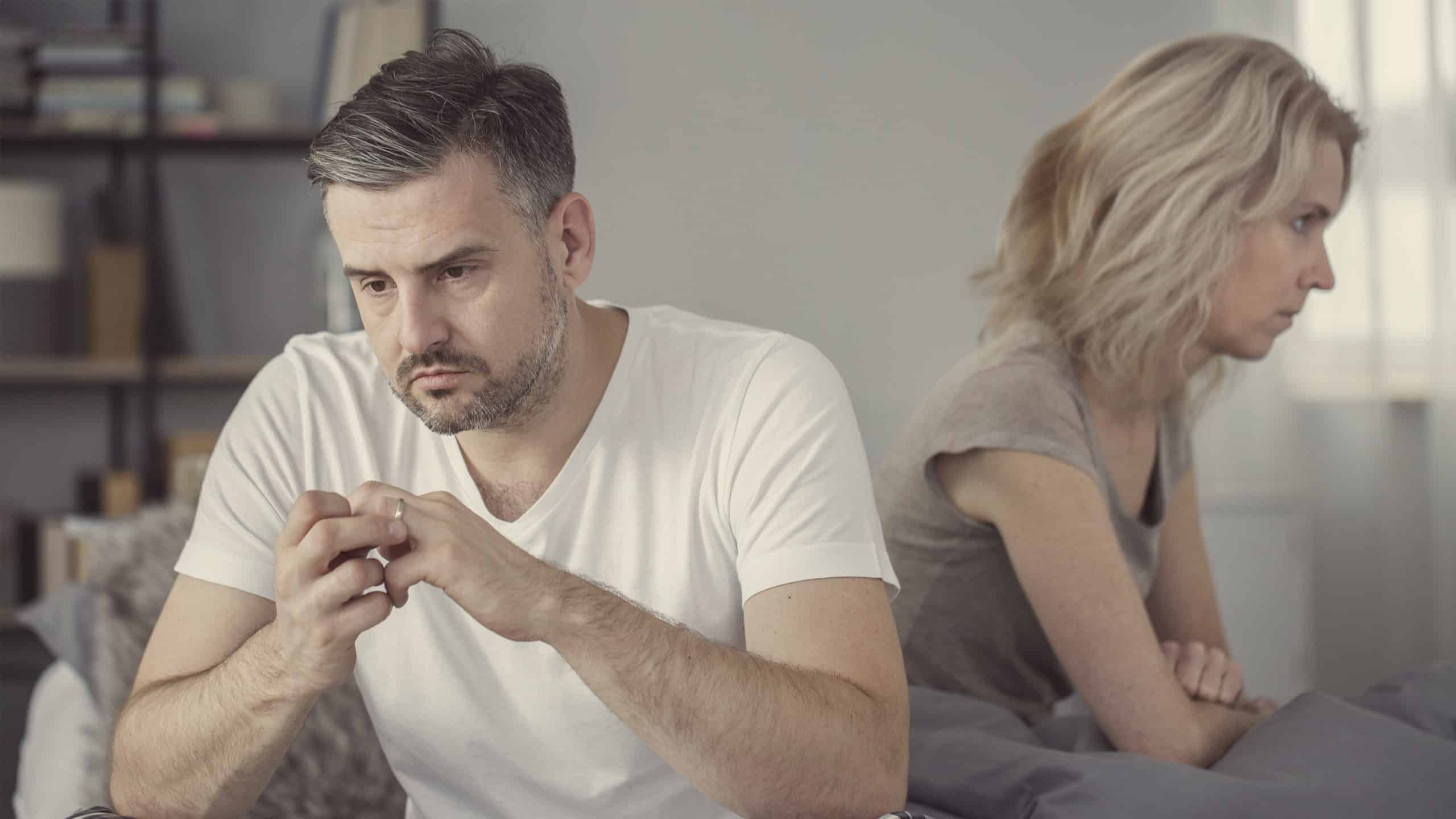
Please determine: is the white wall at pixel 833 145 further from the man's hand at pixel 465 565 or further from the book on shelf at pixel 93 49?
the man's hand at pixel 465 565

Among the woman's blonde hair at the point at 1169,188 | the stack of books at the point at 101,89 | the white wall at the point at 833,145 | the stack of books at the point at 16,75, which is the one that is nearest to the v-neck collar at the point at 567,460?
the woman's blonde hair at the point at 1169,188

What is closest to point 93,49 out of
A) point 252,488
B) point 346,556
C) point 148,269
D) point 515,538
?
point 148,269

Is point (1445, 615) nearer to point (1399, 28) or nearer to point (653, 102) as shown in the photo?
point (1399, 28)

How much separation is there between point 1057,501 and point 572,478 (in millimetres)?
432

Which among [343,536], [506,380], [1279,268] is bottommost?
[343,536]

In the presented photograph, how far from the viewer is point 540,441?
1.08m

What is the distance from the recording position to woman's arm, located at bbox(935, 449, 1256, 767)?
1142 mm

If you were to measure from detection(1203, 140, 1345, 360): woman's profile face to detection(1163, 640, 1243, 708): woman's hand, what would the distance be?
1.06 feet

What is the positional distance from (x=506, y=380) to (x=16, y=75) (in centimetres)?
255

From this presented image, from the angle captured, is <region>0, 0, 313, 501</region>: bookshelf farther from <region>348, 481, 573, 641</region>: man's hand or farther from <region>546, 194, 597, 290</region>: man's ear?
<region>348, 481, 573, 641</region>: man's hand

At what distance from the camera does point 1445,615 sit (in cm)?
228

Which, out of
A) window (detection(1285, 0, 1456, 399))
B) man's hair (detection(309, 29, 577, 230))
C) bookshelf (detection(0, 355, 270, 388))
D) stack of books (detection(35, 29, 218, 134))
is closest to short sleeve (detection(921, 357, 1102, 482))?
man's hair (detection(309, 29, 577, 230))

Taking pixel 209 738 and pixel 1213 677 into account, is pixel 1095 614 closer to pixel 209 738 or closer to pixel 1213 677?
pixel 1213 677

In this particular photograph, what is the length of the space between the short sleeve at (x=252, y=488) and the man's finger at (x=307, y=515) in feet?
0.66
